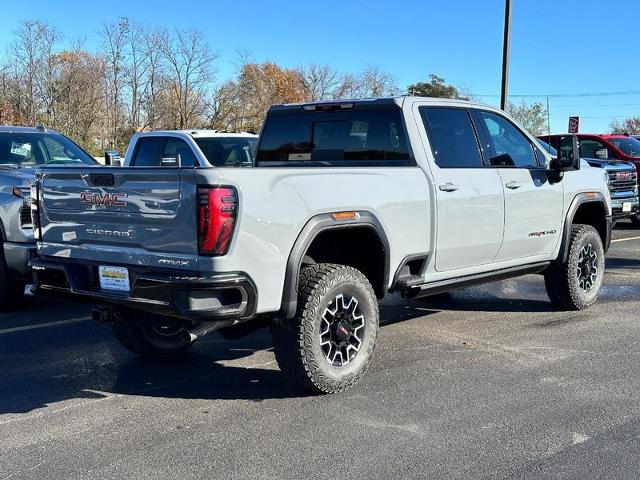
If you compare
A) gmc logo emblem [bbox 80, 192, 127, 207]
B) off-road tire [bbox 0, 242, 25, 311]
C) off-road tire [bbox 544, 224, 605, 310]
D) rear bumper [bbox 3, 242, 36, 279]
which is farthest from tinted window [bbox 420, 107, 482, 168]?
off-road tire [bbox 0, 242, 25, 311]

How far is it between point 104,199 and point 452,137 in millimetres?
2898

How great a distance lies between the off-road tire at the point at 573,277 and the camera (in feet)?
23.1

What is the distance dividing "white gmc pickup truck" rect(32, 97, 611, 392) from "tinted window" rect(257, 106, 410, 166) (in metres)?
0.01

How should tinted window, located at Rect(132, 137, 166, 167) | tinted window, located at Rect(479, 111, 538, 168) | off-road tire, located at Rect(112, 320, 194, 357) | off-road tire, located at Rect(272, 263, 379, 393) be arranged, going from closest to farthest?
1. off-road tire, located at Rect(272, 263, 379, 393)
2. off-road tire, located at Rect(112, 320, 194, 357)
3. tinted window, located at Rect(479, 111, 538, 168)
4. tinted window, located at Rect(132, 137, 166, 167)

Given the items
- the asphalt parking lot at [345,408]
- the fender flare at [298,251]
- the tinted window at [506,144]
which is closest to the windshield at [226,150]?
the asphalt parking lot at [345,408]

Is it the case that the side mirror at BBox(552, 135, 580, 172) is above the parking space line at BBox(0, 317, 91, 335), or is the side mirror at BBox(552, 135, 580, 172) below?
above

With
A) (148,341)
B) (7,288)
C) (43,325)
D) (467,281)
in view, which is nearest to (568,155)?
(467,281)

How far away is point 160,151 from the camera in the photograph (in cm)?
1048

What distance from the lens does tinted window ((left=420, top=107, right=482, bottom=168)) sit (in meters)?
5.66

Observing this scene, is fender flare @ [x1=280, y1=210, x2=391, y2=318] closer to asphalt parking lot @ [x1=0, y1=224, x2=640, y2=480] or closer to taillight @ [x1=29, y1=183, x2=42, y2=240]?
asphalt parking lot @ [x1=0, y1=224, x2=640, y2=480]

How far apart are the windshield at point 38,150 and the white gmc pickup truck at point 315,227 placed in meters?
3.39

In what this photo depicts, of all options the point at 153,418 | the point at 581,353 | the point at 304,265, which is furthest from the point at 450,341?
the point at 153,418

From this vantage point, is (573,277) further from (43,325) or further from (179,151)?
(179,151)

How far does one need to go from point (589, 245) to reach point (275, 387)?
158 inches
